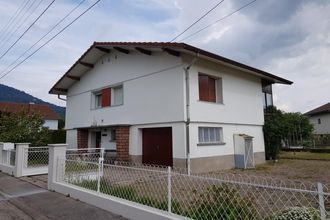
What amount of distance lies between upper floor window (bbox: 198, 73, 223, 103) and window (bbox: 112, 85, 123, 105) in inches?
180

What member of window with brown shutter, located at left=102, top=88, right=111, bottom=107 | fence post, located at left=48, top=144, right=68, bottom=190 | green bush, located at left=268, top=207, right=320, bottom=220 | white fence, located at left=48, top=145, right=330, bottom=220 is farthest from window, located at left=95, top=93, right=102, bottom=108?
green bush, located at left=268, top=207, right=320, bottom=220

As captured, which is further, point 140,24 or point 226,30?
point 226,30

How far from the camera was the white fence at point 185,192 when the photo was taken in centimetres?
397

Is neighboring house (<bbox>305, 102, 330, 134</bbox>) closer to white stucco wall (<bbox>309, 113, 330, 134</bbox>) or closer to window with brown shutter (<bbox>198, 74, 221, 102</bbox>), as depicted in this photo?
white stucco wall (<bbox>309, 113, 330, 134</bbox>)

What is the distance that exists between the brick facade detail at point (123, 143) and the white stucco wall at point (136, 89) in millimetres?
515

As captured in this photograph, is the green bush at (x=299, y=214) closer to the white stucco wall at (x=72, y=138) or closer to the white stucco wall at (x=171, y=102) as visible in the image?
the white stucco wall at (x=171, y=102)

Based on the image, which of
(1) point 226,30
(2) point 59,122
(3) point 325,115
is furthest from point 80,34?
(2) point 59,122

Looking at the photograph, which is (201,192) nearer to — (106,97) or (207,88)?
(207,88)

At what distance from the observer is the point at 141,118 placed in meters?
13.5

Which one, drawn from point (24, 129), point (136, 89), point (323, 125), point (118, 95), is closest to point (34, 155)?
point (24, 129)

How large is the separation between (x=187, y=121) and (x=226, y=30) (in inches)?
153

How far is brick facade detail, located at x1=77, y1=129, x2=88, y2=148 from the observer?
17.0 meters

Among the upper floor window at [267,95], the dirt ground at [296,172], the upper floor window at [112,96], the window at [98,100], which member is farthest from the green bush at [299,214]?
the upper floor window at [267,95]

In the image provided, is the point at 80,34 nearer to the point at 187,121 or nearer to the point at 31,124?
the point at 187,121
